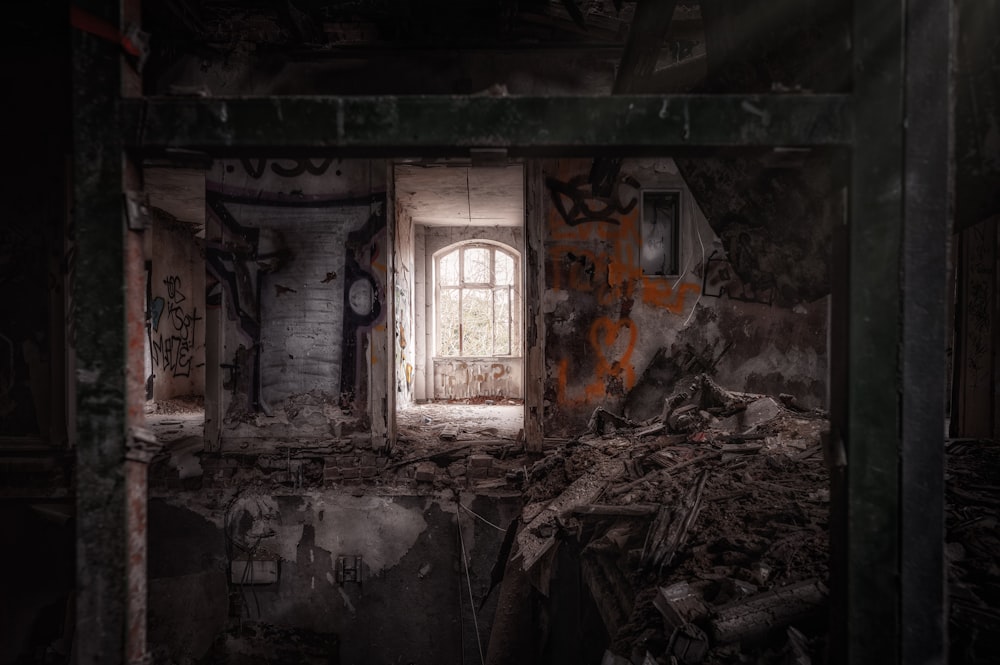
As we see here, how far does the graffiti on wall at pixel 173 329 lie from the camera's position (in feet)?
30.5

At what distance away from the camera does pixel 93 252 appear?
1392 mm

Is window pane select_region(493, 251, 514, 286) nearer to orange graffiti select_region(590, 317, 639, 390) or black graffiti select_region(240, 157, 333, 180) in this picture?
orange graffiti select_region(590, 317, 639, 390)

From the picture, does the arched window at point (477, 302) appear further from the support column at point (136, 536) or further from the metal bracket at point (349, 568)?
the support column at point (136, 536)

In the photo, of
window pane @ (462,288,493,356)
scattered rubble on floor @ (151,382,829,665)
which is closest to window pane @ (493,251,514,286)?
window pane @ (462,288,493,356)

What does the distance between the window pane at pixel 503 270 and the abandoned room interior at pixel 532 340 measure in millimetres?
2901

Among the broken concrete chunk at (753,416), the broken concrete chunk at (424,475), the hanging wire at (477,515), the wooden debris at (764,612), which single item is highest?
the broken concrete chunk at (753,416)

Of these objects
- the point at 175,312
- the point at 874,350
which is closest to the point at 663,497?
the point at 874,350

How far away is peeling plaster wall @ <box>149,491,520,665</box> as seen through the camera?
5.14 metres

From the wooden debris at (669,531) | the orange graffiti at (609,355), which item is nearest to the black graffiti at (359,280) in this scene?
the orange graffiti at (609,355)

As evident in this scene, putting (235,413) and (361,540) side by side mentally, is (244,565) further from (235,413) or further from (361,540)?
(235,413)

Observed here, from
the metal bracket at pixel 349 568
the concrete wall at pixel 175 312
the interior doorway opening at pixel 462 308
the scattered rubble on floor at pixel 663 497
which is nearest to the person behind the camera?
the scattered rubble on floor at pixel 663 497

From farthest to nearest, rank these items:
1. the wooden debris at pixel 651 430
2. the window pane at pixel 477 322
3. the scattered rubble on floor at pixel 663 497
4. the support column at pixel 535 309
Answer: the window pane at pixel 477 322 < the support column at pixel 535 309 < the wooden debris at pixel 651 430 < the scattered rubble on floor at pixel 663 497

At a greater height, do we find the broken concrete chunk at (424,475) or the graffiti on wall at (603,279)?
the graffiti on wall at (603,279)

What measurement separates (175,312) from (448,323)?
5034 millimetres
